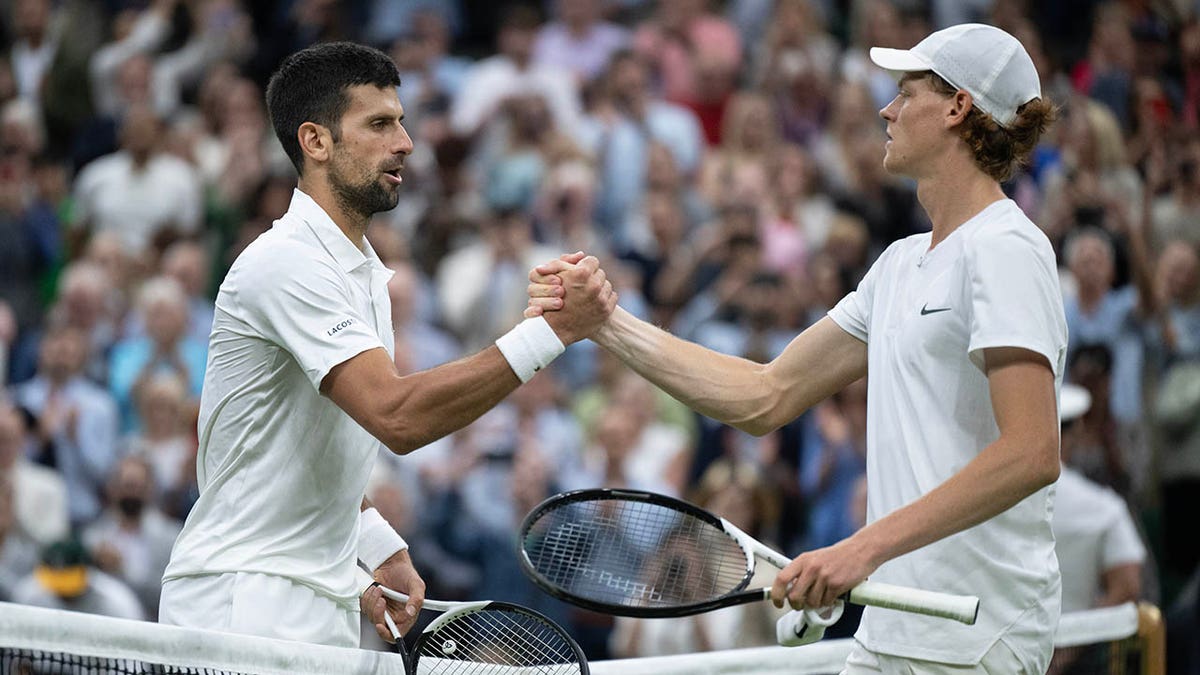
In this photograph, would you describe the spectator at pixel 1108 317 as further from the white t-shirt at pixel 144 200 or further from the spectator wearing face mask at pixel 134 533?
the white t-shirt at pixel 144 200

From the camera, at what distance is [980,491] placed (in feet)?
13.7

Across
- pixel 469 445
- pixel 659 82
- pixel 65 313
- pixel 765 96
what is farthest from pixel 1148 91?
pixel 65 313

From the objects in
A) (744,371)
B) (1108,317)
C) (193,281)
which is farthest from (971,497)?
(193,281)

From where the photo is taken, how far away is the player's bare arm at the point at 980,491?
13.7 feet

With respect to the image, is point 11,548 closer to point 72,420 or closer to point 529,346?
point 72,420

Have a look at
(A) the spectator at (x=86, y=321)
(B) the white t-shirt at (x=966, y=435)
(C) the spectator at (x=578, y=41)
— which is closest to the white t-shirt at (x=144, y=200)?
(A) the spectator at (x=86, y=321)

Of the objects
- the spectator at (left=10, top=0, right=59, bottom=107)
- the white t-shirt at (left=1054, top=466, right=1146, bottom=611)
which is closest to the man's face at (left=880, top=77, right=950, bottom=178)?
the white t-shirt at (left=1054, top=466, right=1146, bottom=611)

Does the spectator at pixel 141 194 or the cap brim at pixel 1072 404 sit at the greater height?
the spectator at pixel 141 194

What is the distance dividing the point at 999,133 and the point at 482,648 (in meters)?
1.96

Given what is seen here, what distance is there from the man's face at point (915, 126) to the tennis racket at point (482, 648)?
1.52m

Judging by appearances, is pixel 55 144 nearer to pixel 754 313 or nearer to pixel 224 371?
pixel 754 313

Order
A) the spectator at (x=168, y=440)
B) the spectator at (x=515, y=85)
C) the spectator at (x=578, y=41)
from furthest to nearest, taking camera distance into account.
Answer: the spectator at (x=578, y=41), the spectator at (x=515, y=85), the spectator at (x=168, y=440)

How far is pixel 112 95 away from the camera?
45.5 ft

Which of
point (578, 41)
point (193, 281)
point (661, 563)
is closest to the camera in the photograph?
point (661, 563)
